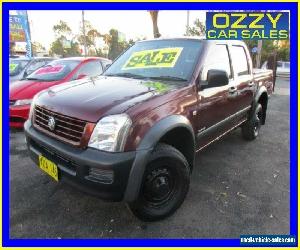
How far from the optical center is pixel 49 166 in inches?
107

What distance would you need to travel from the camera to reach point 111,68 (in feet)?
13.0

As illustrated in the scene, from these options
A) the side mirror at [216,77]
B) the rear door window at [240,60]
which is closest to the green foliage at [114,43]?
the rear door window at [240,60]

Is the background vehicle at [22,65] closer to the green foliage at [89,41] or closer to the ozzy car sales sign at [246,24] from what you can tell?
the ozzy car sales sign at [246,24]

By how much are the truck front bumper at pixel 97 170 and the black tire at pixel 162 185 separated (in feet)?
0.89

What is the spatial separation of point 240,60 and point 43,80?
4010 mm

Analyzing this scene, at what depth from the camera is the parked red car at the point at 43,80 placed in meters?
5.34

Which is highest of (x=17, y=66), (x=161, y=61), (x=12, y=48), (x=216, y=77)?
(x=12, y=48)

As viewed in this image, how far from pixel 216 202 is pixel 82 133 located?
1.72m

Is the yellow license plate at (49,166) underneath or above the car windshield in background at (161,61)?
underneath

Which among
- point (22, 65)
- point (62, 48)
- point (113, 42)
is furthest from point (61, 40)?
point (22, 65)

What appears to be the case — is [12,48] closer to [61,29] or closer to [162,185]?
[61,29]

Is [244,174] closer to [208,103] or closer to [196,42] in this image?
[208,103]

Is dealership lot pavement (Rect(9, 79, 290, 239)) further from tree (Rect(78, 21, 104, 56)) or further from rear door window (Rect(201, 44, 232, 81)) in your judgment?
tree (Rect(78, 21, 104, 56))

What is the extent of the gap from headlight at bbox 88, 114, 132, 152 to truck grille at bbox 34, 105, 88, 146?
0.15m
